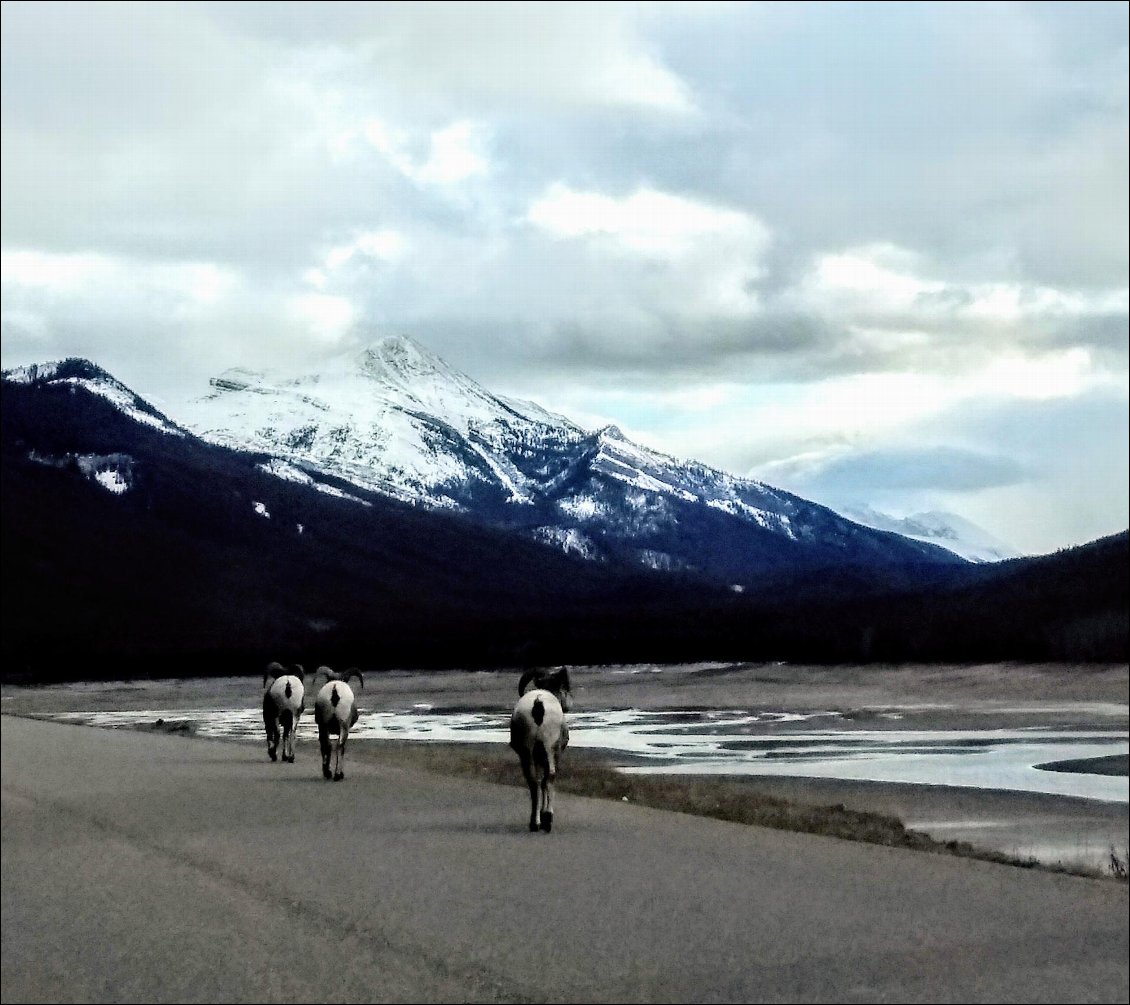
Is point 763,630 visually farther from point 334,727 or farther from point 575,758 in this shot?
point 334,727

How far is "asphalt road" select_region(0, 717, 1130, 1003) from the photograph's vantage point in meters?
11.1

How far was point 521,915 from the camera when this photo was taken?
13.5 m

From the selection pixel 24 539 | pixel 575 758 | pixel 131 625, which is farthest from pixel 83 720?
pixel 24 539

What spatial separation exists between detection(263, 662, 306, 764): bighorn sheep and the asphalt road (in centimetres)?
1164

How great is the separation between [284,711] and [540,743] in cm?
1477

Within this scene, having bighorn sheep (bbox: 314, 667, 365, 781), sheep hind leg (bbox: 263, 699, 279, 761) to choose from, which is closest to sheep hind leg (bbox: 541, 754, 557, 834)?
bighorn sheep (bbox: 314, 667, 365, 781)

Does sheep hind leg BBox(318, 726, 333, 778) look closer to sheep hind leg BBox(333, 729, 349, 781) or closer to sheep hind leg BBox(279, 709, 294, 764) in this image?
sheep hind leg BBox(333, 729, 349, 781)

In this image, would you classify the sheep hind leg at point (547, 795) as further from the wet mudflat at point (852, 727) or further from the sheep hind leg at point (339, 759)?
the sheep hind leg at point (339, 759)

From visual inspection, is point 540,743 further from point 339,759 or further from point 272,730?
point 272,730

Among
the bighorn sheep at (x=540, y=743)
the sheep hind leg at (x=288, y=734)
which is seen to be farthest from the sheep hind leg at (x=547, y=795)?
the sheep hind leg at (x=288, y=734)

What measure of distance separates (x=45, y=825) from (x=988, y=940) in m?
12.9

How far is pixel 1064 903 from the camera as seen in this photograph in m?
13.9

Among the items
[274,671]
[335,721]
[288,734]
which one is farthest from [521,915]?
[274,671]

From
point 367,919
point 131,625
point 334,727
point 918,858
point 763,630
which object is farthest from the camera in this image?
point 131,625
